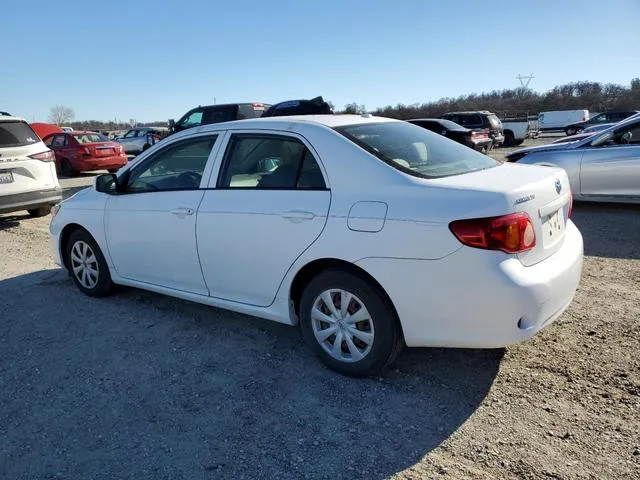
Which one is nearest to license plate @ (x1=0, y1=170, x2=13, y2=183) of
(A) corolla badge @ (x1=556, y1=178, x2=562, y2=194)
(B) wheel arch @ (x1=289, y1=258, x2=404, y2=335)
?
(B) wheel arch @ (x1=289, y1=258, x2=404, y2=335)

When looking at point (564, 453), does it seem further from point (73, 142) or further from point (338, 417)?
point (73, 142)

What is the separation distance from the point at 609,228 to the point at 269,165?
5497 mm

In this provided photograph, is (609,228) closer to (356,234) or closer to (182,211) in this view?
(356,234)

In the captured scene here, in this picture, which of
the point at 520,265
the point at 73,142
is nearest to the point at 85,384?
the point at 520,265

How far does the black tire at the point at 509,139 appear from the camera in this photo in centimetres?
2683

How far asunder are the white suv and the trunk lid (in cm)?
747

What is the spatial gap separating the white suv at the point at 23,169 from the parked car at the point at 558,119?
36189 mm

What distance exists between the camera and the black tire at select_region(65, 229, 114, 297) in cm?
Result: 488

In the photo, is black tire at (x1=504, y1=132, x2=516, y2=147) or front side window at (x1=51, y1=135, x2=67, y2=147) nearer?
front side window at (x1=51, y1=135, x2=67, y2=147)

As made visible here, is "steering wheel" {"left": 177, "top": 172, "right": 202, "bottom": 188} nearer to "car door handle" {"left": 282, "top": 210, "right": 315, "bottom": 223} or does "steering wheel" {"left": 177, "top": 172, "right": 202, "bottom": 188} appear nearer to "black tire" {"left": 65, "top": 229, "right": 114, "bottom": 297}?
"car door handle" {"left": 282, "top": 210, "right": 315, "bottom": 223}

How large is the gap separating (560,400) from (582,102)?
6853 centimetres

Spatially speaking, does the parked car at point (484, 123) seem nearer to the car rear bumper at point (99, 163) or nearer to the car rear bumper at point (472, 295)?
the car rear bumper at point (99, 163)

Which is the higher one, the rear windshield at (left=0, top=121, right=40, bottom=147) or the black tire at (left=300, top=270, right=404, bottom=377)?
the rear windshield at (left=0, top=121, right=40, bottom=147)

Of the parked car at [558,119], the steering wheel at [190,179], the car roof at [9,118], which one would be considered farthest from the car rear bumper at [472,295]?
the parked car at [558,119]
